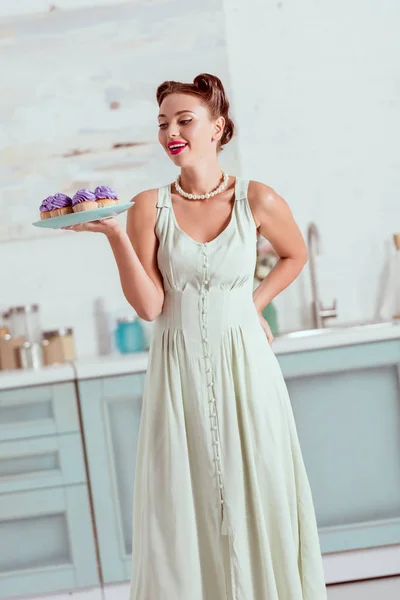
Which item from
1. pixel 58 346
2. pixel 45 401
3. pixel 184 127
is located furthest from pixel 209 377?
pixel 58 346

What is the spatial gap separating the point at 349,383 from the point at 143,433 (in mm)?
1205

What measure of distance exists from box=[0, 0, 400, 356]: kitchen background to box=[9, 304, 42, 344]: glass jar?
0.10m

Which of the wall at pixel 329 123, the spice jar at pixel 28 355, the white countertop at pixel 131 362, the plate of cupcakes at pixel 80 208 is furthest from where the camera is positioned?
the wall at pixel 329 123

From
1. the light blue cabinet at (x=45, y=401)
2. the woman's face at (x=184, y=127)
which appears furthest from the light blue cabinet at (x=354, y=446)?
the woman's face at (x=184, y=127)

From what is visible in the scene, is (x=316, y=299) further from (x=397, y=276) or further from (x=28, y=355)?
(x=28, y=355)

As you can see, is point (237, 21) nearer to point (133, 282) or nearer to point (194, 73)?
point (194, 73)

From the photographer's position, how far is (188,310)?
1712 mm

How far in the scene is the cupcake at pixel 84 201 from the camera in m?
1.57

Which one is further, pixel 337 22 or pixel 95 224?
pixel 337 22

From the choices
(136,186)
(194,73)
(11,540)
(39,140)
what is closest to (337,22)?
(194,73)

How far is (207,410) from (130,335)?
1.39 m

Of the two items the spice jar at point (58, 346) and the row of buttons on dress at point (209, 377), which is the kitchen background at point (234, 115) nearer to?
the spice jar at point (58, 346)

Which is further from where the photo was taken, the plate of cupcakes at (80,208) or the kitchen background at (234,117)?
the kitchen background at (234,117)

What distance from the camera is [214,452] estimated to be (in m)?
1.66
